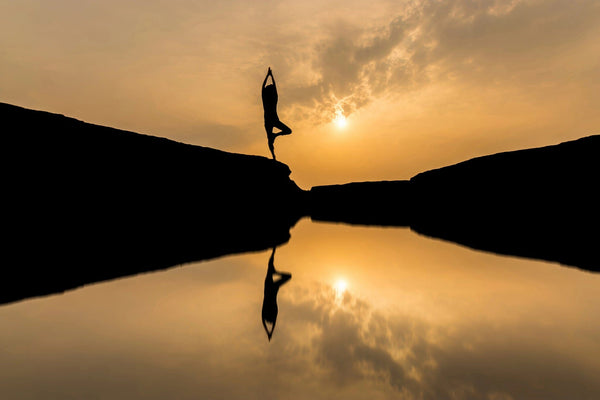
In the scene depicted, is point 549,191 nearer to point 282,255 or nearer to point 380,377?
point 282,255

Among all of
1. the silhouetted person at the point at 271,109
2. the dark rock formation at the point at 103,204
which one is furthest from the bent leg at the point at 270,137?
the dark rock formation at the point at 103,204

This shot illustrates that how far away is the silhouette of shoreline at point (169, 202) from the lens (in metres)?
4.95

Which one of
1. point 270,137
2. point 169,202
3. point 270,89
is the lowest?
point 169,202

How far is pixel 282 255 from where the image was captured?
5.43 meters

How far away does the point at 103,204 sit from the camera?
846cm

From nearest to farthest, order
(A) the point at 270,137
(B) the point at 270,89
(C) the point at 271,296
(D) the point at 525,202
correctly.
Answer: (C) the point at 271,296
(D) the point at 525,202
(B) the point at 270,89
(A) the point at 270,137

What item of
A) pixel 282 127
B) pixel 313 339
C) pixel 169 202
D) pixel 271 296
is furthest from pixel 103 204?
pixel 313 339

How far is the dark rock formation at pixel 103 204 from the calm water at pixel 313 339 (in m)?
1.11

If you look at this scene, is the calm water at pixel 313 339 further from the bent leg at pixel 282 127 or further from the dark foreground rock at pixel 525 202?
the bent leg at pixel 282 127

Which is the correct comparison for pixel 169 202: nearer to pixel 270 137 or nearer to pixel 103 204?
pixel 103 204

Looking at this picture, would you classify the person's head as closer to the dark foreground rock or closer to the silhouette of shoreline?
the silhouette of shoreline

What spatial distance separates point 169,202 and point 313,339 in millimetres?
8848

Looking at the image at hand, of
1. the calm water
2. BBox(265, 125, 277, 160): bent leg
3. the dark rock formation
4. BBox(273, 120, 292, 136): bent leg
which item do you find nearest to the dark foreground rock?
the calm water

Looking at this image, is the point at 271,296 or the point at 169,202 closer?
the point at 271,296
